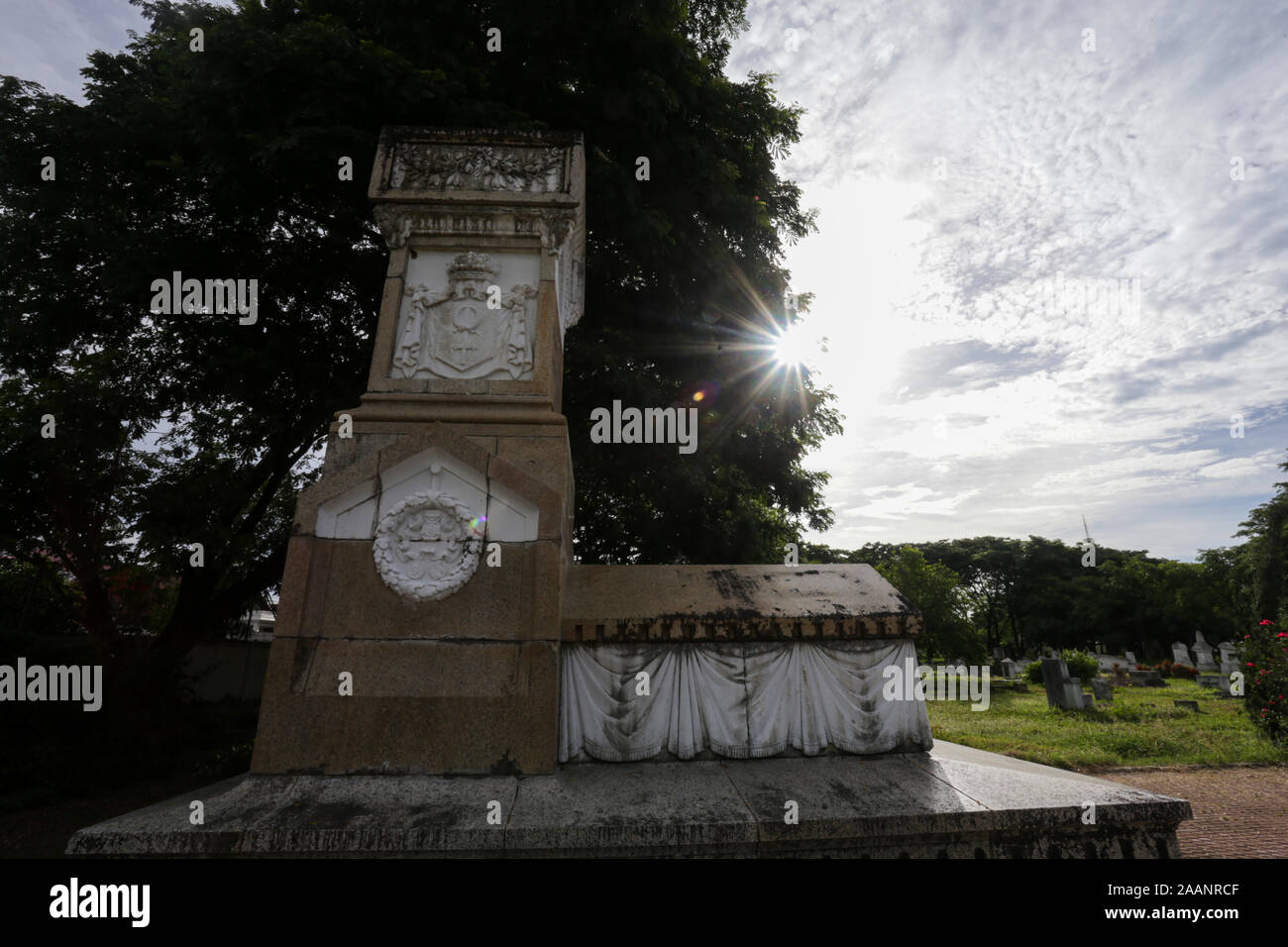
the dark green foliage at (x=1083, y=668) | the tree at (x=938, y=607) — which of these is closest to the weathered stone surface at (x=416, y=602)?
the dark green foliage at (x=1083, y=668)

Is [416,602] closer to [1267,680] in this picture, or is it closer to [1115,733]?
[1115,733]

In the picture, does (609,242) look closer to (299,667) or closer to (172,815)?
(299,667)

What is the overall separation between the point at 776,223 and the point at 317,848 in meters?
12.2

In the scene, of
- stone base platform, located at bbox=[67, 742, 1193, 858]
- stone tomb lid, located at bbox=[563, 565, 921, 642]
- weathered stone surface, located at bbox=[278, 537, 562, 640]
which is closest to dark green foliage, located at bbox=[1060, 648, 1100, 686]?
stone tomb lid, located at bbox=[563, 565, 921, 642]

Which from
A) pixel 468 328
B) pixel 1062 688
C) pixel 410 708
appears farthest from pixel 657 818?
pixel 1062 688

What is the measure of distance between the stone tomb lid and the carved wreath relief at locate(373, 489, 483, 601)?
87cm

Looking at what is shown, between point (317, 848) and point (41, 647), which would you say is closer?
point (317, 848)

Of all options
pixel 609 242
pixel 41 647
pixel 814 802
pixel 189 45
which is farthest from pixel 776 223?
pixel 41 647

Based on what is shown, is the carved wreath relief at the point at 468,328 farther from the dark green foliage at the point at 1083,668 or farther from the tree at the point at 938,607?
the tree at the point at 938,607

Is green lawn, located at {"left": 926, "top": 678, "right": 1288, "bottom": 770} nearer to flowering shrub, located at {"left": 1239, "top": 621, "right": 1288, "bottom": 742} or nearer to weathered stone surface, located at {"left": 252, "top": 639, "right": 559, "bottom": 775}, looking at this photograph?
flowering shrub, located at {"left": 1239, "top": 621, "right": 1288, "bottom": 742}

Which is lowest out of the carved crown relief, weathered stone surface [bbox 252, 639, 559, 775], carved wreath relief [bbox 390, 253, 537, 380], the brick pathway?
the brick pathway

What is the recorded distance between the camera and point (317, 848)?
→ 10.8 feet

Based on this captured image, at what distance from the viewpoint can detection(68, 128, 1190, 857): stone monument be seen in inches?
136

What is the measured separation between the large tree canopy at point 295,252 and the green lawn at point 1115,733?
5852 mm
